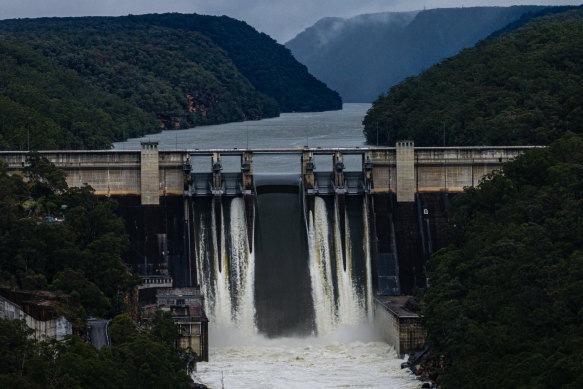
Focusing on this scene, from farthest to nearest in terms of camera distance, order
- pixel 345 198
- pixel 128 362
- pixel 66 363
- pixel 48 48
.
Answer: pixel 48 48 < pixel 345 198 < pixel 128 362 < pixel 66 363

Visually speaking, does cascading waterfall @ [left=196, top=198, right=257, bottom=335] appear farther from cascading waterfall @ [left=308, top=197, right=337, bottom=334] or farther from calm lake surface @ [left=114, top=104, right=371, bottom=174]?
calm lake surface @ [left=114, top=104, right=371, bottom=174]

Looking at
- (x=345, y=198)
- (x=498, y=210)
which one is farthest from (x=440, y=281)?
(x=345, y=198)

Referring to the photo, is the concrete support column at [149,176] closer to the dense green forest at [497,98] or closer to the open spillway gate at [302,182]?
the open spillway gate at [302,182]

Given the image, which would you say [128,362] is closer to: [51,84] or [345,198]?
[345,198]

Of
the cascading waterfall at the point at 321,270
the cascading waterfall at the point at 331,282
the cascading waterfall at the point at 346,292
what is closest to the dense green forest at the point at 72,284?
the cascading waterfall at the point at 321,270

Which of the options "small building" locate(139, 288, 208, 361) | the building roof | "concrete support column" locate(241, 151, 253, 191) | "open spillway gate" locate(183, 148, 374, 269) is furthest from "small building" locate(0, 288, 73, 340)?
"concrete support column" locate(241, 151, 253, 191)

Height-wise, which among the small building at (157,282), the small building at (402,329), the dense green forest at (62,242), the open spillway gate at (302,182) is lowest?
the small building at (402,329)
